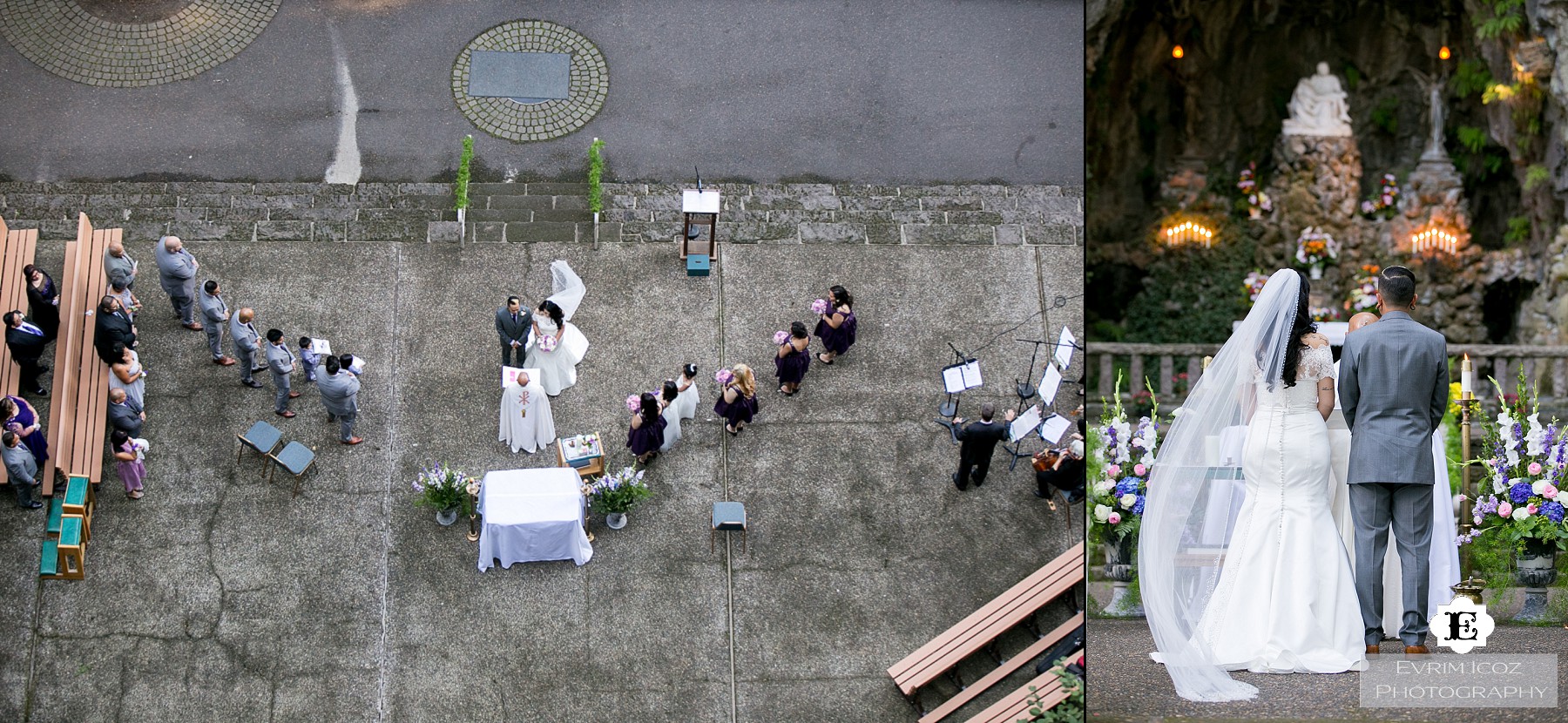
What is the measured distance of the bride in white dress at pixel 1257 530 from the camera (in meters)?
11.5

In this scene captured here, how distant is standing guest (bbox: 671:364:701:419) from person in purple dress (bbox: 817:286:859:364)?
152 centimetres

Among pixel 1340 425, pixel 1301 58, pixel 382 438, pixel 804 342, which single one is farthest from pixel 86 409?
pixel 1301 58

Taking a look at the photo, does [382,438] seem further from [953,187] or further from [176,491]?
[953,187]

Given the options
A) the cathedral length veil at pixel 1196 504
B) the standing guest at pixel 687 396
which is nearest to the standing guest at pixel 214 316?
the standing guest at pixel 687 396

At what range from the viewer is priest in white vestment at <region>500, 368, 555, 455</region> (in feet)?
61.4

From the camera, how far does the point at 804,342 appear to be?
19.2 metres

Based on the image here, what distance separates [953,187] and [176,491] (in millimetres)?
9487

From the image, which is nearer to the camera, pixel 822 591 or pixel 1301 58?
pixel 822 591

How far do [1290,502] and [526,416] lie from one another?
29.9 ft

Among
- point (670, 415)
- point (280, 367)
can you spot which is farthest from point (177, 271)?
point (670, 415)

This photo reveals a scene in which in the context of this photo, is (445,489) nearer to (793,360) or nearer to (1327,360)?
(793,360)

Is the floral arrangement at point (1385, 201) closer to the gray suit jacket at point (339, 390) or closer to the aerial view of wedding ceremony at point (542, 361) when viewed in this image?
the aerial view of wedding ceremony at point (542, 361)

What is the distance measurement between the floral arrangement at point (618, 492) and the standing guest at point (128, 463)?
4487mm

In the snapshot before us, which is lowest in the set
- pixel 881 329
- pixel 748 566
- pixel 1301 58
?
pixel 748 566
